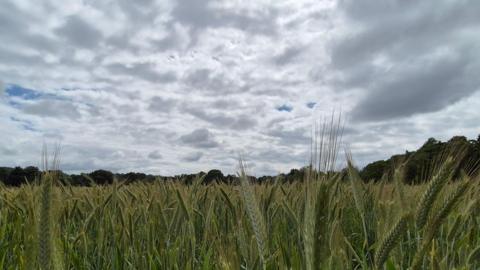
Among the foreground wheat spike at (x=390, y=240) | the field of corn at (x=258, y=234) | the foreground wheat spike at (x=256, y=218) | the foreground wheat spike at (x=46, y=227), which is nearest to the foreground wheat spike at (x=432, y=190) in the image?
the field of corn at (x=258, y=234)

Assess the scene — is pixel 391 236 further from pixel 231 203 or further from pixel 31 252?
pixel 231 203

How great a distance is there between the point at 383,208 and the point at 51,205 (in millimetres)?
1709

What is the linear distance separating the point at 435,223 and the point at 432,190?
0.24 m

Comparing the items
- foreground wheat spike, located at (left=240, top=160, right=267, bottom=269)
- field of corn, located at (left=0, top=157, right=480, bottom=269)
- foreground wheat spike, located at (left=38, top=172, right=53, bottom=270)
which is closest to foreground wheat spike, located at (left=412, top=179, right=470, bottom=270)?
field of corn, located at (left=0, top=157, right=480, bottom=269)

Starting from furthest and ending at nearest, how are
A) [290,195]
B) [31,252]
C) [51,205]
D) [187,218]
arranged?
[290,195] < [187,218] < [51,205] < [31,252]

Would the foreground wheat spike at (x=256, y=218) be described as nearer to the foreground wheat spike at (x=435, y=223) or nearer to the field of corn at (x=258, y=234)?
the field of corn at (x=258, y=234)

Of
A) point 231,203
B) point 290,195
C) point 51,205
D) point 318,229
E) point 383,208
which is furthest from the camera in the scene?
point 290,195

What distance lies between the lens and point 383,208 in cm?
237

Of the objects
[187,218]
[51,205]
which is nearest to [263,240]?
[51,205]

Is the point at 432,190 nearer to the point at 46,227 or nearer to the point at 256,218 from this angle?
the point at 256,218

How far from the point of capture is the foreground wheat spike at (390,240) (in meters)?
1.27

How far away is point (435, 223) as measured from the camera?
128cm

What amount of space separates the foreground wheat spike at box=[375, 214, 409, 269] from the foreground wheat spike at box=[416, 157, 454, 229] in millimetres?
277

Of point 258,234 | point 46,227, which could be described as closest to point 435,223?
point 258,234
